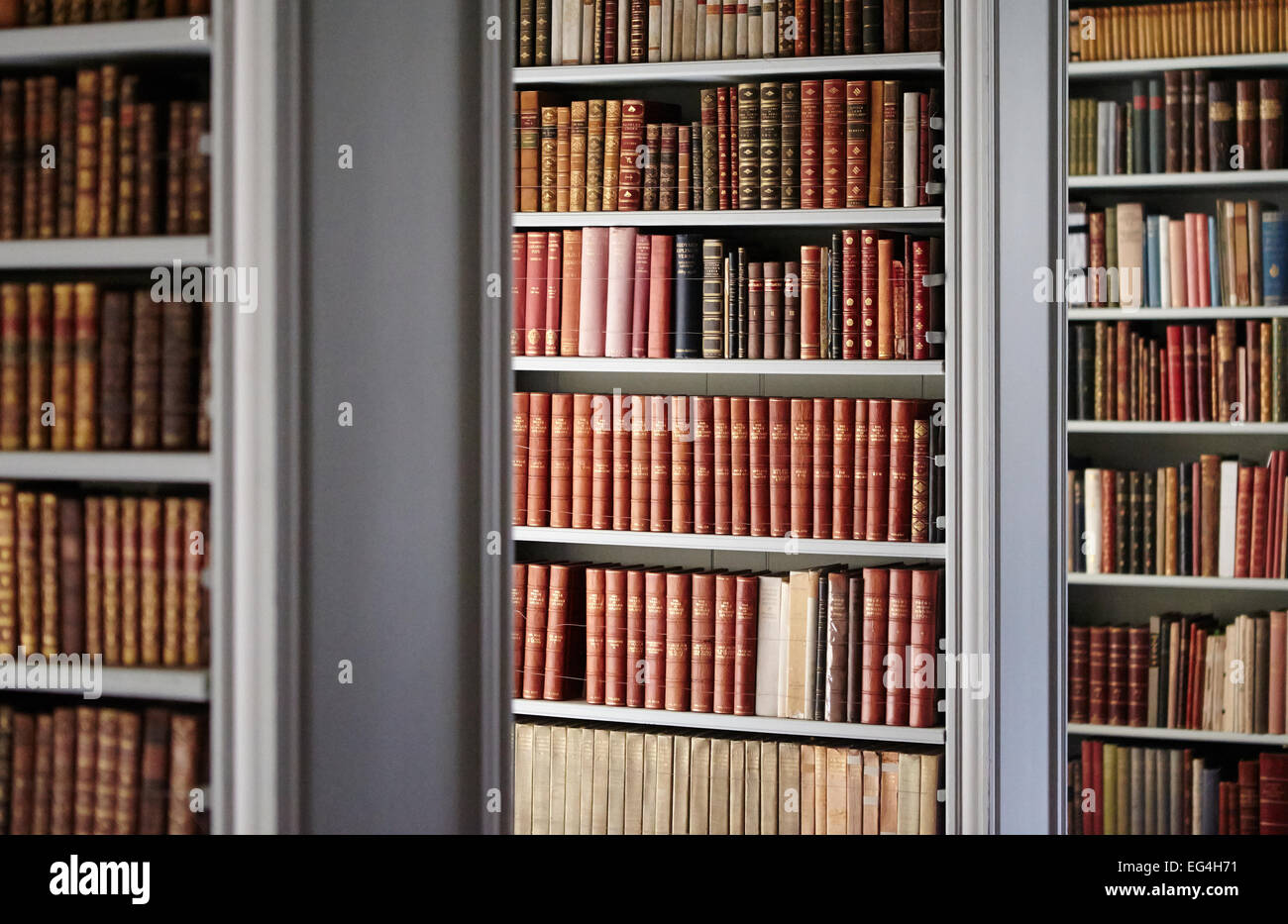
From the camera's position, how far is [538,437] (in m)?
2.98

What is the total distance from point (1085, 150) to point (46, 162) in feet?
7.70

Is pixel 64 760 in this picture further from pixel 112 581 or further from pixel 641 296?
pixel 641 296

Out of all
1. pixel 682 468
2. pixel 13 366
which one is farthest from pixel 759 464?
pixel 13 366

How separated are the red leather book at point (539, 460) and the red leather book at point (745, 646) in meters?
0.49

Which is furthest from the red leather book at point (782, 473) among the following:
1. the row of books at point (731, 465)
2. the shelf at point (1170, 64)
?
the shelf at point (1170, 64)

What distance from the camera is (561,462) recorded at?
117 inches

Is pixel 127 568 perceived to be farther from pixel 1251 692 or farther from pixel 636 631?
pixel 1251 692

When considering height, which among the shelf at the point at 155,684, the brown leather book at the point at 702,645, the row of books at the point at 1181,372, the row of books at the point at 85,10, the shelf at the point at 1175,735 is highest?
the row of books at the point at 85,10

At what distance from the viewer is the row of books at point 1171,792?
286 cm

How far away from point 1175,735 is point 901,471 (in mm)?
935

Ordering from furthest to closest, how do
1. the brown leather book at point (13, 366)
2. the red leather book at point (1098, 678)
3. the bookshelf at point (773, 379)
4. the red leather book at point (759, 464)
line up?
the red leather book at point (1098, 678), the red leather book at point (759, 464), the bookshelf at point (773, 379), the brown leather book at point (13, 366)

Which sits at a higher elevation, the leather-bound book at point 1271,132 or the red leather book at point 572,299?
the leather-bound book at point 1271,132

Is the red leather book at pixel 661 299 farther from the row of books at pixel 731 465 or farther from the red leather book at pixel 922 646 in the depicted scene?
the red leather book at pixel 922 646

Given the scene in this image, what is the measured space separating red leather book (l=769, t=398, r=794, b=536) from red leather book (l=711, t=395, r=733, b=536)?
10cm
